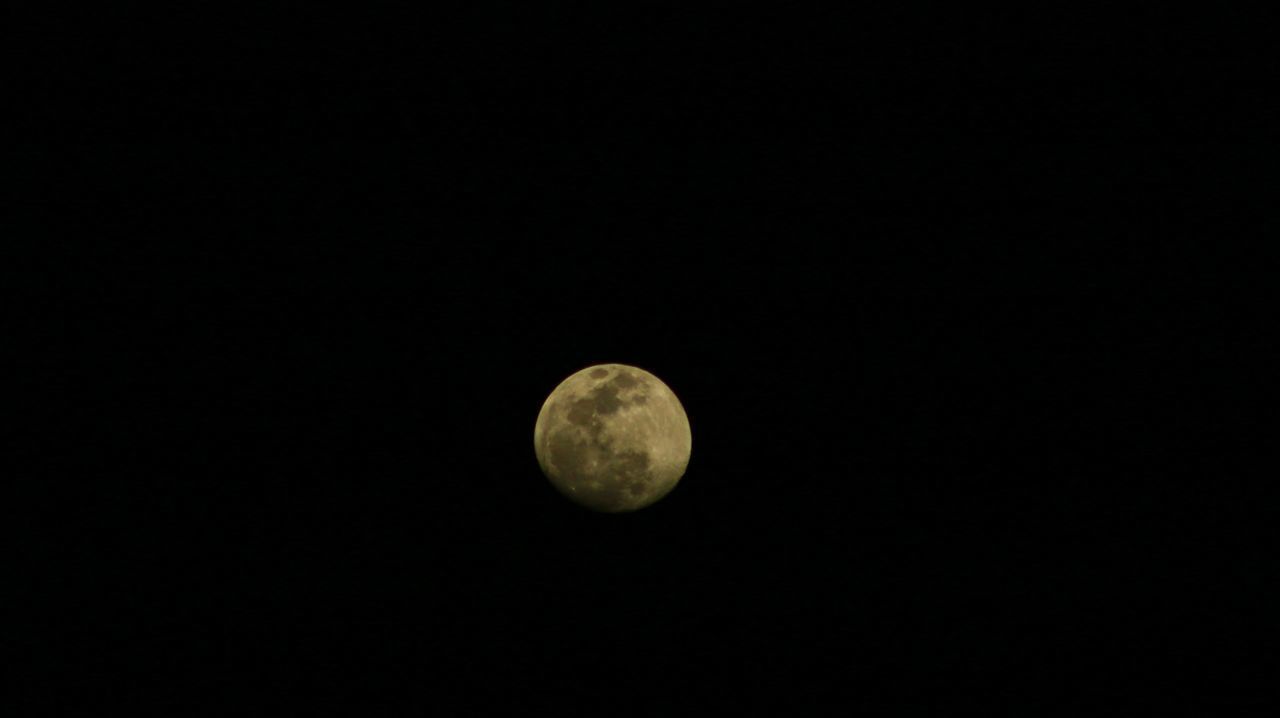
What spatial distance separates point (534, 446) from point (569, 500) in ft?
1.67

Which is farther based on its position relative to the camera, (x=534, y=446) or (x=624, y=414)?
(x=534, y=446)

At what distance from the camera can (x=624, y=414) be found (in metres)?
4.66

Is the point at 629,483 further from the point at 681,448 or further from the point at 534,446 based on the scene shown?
the point at 534,446

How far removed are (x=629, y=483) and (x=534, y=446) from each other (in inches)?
34.7

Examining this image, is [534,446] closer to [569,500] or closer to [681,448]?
[569,500]

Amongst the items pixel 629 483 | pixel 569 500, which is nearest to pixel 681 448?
pixel 629 483

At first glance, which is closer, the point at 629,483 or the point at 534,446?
the point at 629,483

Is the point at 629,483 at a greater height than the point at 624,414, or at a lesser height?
lesser

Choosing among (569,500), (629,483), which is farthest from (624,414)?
(569,500)

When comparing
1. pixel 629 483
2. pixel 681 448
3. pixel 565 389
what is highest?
pixel 565 389

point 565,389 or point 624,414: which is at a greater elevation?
point 565,389

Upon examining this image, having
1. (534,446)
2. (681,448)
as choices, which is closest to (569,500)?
(534,446)

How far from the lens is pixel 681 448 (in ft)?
16.2

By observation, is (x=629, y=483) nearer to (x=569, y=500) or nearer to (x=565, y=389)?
(x=569, y=500)
